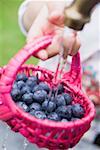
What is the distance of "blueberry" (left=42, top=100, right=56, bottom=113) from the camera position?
936 millimetres

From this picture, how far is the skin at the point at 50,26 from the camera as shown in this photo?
88 centimetres

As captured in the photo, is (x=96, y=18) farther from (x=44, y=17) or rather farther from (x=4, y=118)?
(x=4, y=118)

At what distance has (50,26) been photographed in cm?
116

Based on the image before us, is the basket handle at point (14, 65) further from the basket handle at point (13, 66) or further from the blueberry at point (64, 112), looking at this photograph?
the blueberry at point (64, 112)

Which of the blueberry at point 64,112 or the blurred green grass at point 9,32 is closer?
the blueberry at point 64,112

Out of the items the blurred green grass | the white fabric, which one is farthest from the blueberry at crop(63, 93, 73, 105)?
the blurred green grass

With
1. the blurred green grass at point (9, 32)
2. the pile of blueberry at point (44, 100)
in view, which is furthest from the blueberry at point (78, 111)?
the blurred green grass at point (9, 32)

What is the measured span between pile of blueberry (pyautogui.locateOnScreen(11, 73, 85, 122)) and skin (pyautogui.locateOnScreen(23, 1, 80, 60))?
64 mm

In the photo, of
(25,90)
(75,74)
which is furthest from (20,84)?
(75,74)

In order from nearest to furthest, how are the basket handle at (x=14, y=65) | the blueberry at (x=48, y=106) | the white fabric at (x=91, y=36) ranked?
1. the basket handle at (x=14, y=65)
2. the blueberry at (x=48, y=106)
3. the white fabric at (x=91, y=36)

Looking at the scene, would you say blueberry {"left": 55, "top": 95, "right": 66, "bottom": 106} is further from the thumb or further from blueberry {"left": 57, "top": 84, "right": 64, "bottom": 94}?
the thumb

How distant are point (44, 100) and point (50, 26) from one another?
26 cm

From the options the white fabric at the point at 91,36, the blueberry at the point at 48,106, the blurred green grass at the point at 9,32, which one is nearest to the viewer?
the blueberry at the point at 48,106

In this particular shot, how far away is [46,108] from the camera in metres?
0.94
